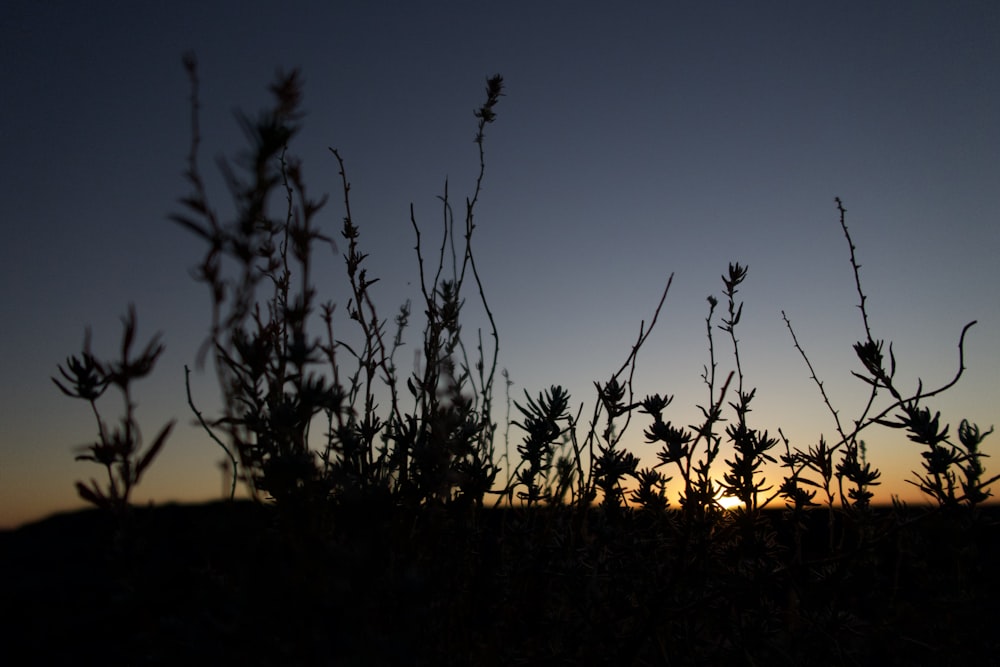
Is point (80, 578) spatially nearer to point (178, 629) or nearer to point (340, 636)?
point (178, 629)

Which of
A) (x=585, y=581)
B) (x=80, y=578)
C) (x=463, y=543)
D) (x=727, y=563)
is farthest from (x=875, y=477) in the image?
(x=80, y=578)

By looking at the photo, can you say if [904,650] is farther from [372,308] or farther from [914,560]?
[372,308]

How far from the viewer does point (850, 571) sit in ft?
7.15

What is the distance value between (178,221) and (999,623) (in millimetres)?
3908

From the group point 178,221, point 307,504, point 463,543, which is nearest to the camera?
point 178,221

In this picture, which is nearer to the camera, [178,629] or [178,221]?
[178,221]

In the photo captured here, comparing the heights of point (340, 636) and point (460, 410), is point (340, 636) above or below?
below

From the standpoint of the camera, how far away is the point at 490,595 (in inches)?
66.4

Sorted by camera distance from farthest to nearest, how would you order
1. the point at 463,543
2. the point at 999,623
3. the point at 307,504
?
1. the point at 999,623
2. the point at 463,543
3. the point at 307,504

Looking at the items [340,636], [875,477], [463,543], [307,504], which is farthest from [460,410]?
[875,477]

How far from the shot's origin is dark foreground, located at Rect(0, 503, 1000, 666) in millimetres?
1086

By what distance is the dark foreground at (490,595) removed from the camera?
1.09 metres

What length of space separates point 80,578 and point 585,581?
3280 mm

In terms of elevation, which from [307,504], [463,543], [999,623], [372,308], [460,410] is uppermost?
[372,308]
